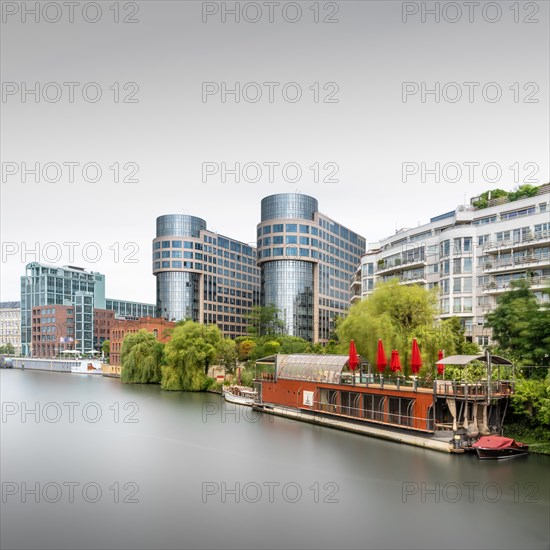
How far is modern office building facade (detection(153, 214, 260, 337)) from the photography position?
417ft

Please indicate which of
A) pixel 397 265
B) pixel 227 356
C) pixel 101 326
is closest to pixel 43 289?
pixel 101 326

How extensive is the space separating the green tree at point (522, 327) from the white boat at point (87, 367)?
98.2m

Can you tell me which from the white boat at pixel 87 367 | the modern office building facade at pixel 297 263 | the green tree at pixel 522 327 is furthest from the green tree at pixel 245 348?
the green tree at pixel 522 327

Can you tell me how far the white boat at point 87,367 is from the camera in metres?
116

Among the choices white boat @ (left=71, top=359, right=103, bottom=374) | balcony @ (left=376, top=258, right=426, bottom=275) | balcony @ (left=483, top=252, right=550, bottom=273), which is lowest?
white boat @ (left=71, top=359, right=103, bottom=374)

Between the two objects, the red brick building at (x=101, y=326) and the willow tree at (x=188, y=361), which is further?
the red brick building at (x=101, y=326)

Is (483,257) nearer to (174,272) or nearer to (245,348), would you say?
(245,348)

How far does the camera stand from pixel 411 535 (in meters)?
18.4

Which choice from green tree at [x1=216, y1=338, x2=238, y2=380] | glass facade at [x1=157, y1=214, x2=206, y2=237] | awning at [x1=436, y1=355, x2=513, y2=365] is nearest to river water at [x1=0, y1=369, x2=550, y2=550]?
awning at [x1=436, y1=355, x2=513, y2=365]

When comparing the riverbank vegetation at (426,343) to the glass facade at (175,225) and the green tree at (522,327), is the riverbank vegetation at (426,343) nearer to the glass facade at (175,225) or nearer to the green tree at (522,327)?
the green tree at (522,327)

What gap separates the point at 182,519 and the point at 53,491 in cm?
768

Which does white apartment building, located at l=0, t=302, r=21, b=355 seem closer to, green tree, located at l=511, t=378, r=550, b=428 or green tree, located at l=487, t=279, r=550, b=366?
green tree, located at l=487, t=279, r=550, b=366

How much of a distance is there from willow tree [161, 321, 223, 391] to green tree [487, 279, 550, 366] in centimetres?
3983

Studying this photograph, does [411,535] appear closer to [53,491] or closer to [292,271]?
[53,491]
